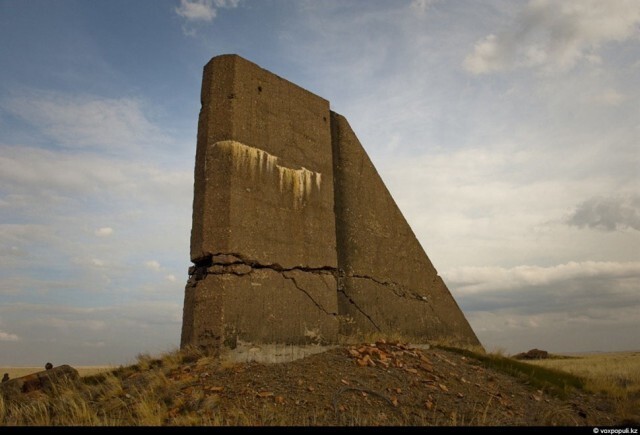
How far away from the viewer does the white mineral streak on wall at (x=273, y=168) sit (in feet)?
19.8

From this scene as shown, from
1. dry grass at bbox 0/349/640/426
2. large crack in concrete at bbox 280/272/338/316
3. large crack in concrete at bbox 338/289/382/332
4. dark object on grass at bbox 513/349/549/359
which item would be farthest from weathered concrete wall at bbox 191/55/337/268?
dark object on grass at bbox 513/349/549/359

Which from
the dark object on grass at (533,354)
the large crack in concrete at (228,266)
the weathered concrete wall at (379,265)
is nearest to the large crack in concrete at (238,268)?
the large crack in concrete at (228,266)

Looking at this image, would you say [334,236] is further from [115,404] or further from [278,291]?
[115,404]

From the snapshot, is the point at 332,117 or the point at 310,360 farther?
the point at 332,117

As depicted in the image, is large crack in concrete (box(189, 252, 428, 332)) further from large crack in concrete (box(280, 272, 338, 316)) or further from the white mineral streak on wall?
the white mineral streak on wall

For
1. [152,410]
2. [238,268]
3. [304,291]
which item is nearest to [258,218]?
[238,268]

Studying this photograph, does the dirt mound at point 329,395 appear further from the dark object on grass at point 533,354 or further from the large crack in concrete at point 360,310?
the dark object on grass at point 533,354

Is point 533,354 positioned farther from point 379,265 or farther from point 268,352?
point 268,352

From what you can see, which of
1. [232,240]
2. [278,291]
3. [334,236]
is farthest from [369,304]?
[232,240]

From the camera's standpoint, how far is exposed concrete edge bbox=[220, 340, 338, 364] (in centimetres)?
532

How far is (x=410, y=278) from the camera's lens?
8.27 meters

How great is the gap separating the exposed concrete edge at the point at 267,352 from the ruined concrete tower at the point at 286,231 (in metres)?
0.07

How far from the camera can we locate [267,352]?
18.4ft

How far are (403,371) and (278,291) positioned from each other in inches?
65.6
